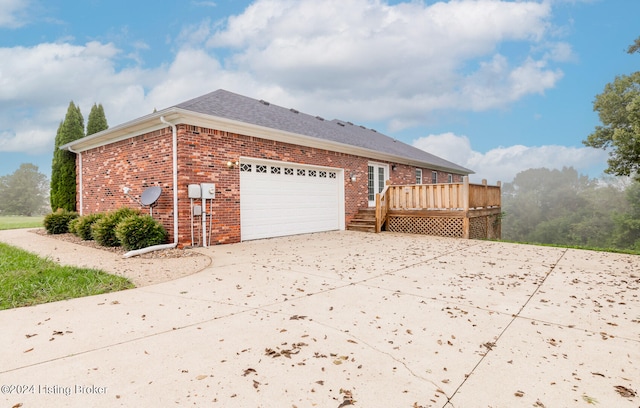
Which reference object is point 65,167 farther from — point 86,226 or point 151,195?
point 151,195

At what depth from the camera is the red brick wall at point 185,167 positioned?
27.1 ft

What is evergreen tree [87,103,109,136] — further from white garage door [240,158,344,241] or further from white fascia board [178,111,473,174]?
white garage door [240,158,344,241]

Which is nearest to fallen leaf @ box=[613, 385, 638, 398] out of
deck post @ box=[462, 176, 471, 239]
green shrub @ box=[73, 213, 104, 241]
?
deck post @ box=[462, 176, 471, 239]

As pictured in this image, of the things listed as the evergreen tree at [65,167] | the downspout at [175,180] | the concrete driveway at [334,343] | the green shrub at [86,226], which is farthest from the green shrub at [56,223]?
the concrete driveway at [334,343]

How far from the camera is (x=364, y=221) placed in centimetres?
1298

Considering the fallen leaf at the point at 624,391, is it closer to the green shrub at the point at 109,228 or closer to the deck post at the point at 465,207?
the deck post at the point at 465,207

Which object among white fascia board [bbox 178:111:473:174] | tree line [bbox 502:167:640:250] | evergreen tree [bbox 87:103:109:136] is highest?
evergreen tree [bbox 87:103:109:136]

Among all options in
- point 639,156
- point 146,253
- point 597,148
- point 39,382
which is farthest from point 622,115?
point 39,382

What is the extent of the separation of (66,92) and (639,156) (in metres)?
24.6

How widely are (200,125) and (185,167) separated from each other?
45.0 inches

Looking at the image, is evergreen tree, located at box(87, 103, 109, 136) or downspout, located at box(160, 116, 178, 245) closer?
downspout, located at box(160, 116, 178, 245)

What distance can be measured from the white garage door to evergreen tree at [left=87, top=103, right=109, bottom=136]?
11.2 metres

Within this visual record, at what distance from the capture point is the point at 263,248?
8.23 m

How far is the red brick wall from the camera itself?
8.27 meters
